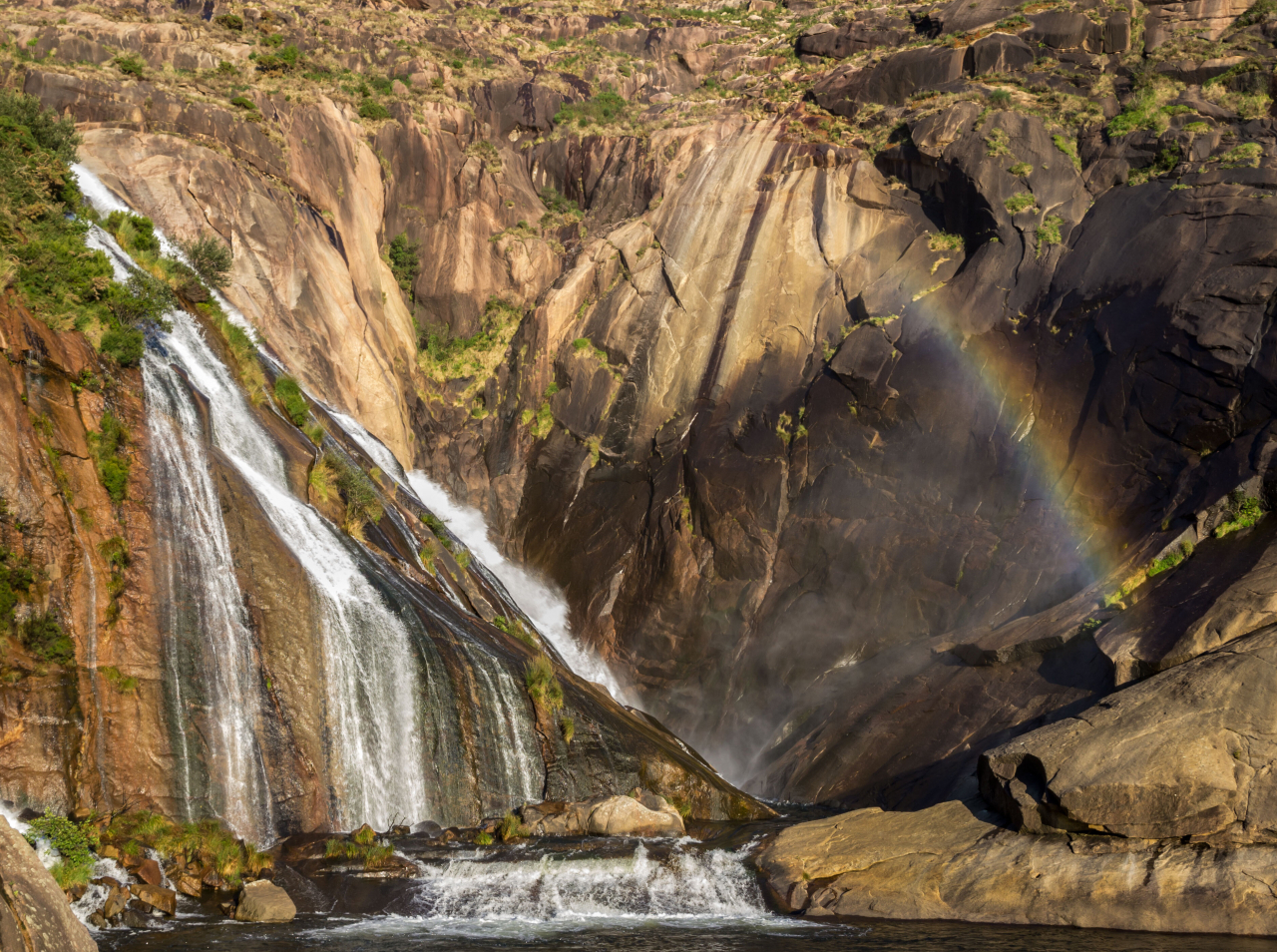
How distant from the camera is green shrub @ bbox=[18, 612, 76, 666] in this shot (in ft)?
50.2

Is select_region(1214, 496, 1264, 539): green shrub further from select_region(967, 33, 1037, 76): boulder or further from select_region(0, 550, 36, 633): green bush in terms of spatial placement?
select_region(967, 33, 1037, 76): boulder

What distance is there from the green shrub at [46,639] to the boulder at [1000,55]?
4474cm

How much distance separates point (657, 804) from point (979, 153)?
30459mm

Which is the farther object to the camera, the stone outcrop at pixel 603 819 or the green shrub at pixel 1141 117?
the green shrub at pixel 1141 117

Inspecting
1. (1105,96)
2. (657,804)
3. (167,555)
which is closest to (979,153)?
(1105,96)

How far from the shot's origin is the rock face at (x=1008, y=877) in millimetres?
14617

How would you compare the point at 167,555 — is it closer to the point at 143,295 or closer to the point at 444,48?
the point at 143,295

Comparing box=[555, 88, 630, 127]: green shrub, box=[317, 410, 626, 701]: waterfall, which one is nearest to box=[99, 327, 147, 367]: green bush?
box=[317, 410, 626, 701]: waterfall

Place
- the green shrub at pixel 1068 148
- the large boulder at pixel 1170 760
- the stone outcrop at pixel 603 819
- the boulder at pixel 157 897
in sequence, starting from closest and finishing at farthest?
the boulder at pixel 157 897, the large boulder at pixel 1170 760, the stone outcrop at pixel 603 819, the green shrub at pixel 1068 148

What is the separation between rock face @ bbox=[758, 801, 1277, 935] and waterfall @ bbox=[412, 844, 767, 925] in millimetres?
1026

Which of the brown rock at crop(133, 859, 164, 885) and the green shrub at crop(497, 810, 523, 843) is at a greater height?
the brown rock at crop(133, 859, 164, 885)

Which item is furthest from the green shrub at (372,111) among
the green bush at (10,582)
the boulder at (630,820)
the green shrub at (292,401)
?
the boulder at (630,820)

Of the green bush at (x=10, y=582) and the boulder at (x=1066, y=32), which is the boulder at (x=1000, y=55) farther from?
the green bush at (x=10, y=582)

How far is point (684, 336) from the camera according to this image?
4138cm
